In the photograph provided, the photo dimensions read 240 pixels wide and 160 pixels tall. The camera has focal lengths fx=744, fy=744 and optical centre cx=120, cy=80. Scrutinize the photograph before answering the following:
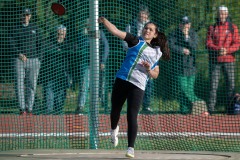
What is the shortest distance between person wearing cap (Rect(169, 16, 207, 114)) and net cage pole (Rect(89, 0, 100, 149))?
1.95 metres

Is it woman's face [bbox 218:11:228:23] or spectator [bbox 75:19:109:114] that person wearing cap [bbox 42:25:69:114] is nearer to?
spectator [bbox 75:19:109:114]

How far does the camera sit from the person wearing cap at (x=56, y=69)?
12688 millimetres

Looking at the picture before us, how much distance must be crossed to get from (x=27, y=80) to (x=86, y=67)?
4.58 feet

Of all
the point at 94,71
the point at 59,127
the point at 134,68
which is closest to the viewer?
the point at 134,68

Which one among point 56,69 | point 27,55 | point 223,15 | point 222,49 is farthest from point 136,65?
point 222,49

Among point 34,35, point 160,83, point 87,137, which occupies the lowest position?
point 87,137

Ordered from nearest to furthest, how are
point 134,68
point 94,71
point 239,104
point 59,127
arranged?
point 134,68 < point 94,71 < point 59,127 < point 239,104

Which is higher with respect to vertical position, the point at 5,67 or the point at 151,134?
the point at 5,67

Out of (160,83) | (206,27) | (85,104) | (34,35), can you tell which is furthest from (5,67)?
(206,27)

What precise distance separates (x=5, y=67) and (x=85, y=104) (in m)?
1.77

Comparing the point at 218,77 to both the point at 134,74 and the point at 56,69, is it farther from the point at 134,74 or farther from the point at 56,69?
the point at 134,74

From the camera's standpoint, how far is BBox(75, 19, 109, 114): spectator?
12242 mm

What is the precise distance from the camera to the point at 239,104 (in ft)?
47.3

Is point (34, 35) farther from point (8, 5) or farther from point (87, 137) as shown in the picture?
point (87, 137)
